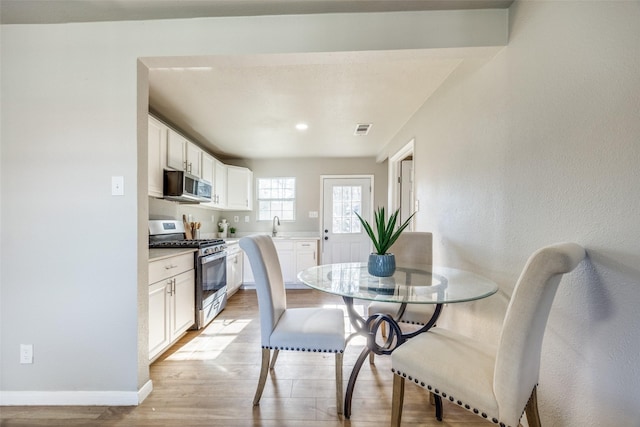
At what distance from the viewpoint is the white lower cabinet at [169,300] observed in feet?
6.35

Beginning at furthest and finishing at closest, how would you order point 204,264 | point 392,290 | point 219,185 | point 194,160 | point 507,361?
point 219,185 < point 194,160 < point 204,264 < point 392,290 < point 507,361

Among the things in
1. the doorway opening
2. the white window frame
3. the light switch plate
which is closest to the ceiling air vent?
the doorway opening

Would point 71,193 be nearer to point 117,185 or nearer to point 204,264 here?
point 117,185

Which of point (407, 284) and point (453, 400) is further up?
point (407, 284)

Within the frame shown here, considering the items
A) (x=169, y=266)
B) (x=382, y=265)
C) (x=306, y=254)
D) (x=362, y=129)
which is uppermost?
(x=362, y=129)

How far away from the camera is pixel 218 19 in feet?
4.92

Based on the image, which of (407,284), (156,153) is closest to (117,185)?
(156,153)

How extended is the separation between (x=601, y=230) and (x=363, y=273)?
44.3 inches

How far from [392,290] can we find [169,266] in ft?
5.84

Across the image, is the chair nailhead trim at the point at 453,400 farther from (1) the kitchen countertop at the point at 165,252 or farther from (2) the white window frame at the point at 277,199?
(2) the white window frame at the point at 277,199

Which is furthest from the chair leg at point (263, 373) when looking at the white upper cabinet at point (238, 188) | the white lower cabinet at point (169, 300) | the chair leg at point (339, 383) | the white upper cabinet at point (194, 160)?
the white upper cabinet at point (238, 188)

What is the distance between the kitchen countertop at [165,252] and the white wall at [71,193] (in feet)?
1.40

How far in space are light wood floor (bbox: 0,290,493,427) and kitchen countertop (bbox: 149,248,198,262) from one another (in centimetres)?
80

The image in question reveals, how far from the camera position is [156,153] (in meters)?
2.40
